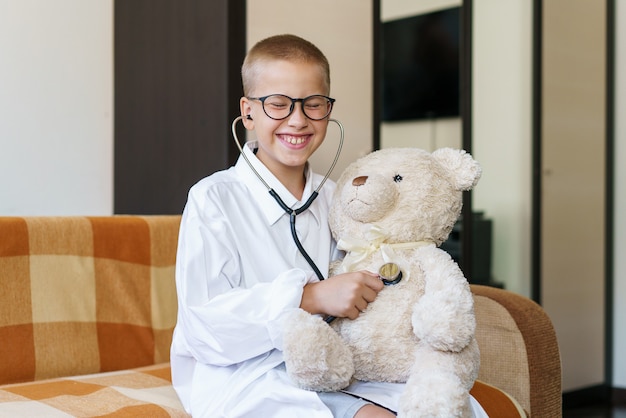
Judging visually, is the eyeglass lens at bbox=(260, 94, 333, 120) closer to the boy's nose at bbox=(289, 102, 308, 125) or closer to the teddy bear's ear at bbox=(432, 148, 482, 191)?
the boy's nose at bbox=(289, 102, 308, 125)

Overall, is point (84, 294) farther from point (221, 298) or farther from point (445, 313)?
point (445, 313)

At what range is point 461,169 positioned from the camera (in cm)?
134

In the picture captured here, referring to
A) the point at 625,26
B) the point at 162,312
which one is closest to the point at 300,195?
the point at 162,312

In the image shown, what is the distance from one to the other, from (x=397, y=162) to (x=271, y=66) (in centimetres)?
29

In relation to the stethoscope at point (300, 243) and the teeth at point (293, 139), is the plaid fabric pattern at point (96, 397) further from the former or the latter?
the teeth at point (293, 139)

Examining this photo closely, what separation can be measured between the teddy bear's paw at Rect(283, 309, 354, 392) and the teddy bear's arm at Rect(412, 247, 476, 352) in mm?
132

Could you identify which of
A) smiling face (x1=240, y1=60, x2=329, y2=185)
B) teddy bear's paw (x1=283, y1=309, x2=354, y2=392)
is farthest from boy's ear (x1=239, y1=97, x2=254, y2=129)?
teddy bear's paw (x1=283, y1=309, x2=354, y2=392)

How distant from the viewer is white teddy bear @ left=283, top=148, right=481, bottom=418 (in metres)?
1.12

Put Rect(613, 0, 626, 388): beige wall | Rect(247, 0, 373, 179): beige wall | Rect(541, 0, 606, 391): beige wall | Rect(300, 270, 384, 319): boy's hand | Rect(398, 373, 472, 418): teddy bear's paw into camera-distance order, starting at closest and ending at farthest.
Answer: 1. Rect(398, 373, 472, 418): teddy bear's paw
2. Rect(300, 270, 384, 319): boy's hand
3. Rect(247, 0, 373, 179): beige wall
4. Rect(541, 0, 606, 391): beige wall
5. Rect(613, 0, 626, 388): beige wall

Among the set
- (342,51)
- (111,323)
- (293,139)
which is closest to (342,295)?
(293,139)

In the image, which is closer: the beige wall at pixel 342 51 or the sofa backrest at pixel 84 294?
the sofa backrest at pixel 84 294

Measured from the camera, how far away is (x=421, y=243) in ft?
4.29

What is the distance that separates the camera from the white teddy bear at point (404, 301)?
1125mm

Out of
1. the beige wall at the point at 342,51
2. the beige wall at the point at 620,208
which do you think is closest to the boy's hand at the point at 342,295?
the beige wall at the point at 342,51
